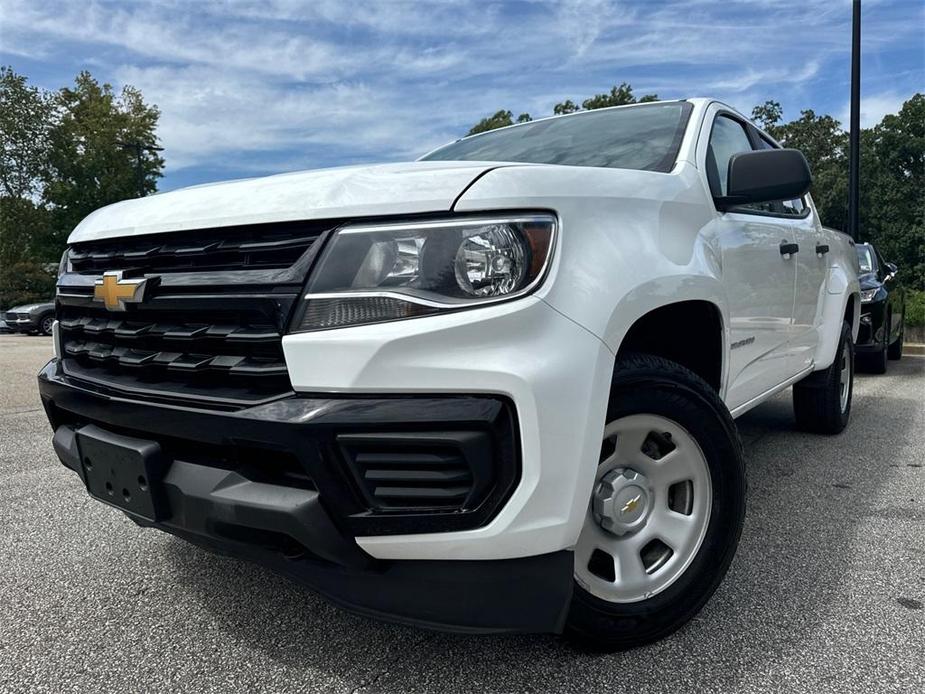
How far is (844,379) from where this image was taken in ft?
15.4

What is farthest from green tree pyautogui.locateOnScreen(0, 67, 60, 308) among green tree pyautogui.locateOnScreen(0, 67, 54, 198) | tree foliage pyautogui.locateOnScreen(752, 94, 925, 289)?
tree foliage pyautogui.locateOnScreen(752, 94, 925, 289)

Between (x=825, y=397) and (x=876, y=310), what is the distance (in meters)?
3.33

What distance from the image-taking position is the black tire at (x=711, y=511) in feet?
5.94

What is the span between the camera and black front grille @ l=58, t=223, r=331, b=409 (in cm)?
161

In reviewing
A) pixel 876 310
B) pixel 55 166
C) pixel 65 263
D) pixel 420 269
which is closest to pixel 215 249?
pixel 420 269

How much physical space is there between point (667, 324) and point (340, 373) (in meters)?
1.18

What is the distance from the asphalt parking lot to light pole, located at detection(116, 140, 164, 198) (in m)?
25.3

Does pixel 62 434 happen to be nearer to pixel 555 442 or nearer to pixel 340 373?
pixel 340 373

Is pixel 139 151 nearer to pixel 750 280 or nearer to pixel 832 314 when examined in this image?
pixel 832 314

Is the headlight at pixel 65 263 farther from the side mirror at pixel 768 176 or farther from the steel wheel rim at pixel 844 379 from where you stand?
the steel wheel rim at pixel 844 379

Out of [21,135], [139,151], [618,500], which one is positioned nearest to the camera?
[618,500]

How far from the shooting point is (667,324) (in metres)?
2.25

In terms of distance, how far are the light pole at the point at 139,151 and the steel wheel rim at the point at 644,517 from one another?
26.8 metres

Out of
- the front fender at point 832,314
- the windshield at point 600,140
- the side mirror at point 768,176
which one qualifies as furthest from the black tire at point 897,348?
the side mirror at point 768,176
